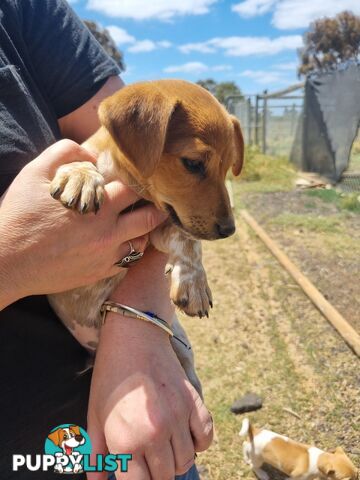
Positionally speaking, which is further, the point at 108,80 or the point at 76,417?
the point at 108,80

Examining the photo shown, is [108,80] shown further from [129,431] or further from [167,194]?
[129,431]

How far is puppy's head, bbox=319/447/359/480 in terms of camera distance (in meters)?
2.67

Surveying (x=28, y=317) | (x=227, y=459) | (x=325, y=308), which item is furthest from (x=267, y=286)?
(x=28, y=317)

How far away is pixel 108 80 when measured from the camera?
1.81 meters

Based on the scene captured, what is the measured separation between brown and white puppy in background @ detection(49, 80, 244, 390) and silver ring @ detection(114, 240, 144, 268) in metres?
0.07

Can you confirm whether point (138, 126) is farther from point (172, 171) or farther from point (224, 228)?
point (224, 228)

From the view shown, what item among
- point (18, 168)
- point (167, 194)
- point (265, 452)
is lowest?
point (265, 452)

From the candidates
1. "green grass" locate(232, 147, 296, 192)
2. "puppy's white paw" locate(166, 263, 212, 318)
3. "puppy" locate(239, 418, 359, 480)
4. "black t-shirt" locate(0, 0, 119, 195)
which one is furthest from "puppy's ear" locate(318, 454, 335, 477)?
"green grass" locate(232, 147, 296, 192)

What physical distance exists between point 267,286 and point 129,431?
422 centimetres

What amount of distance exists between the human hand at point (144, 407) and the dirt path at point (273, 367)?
1.98 m

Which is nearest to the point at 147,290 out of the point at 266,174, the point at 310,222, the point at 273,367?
the point at 273,367

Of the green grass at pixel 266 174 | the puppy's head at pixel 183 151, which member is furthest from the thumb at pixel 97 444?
the green grass at pixel 266 174

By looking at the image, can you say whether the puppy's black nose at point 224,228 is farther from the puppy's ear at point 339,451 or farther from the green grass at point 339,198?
the green grass at point 339,198

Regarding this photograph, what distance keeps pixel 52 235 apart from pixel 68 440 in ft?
2.07
